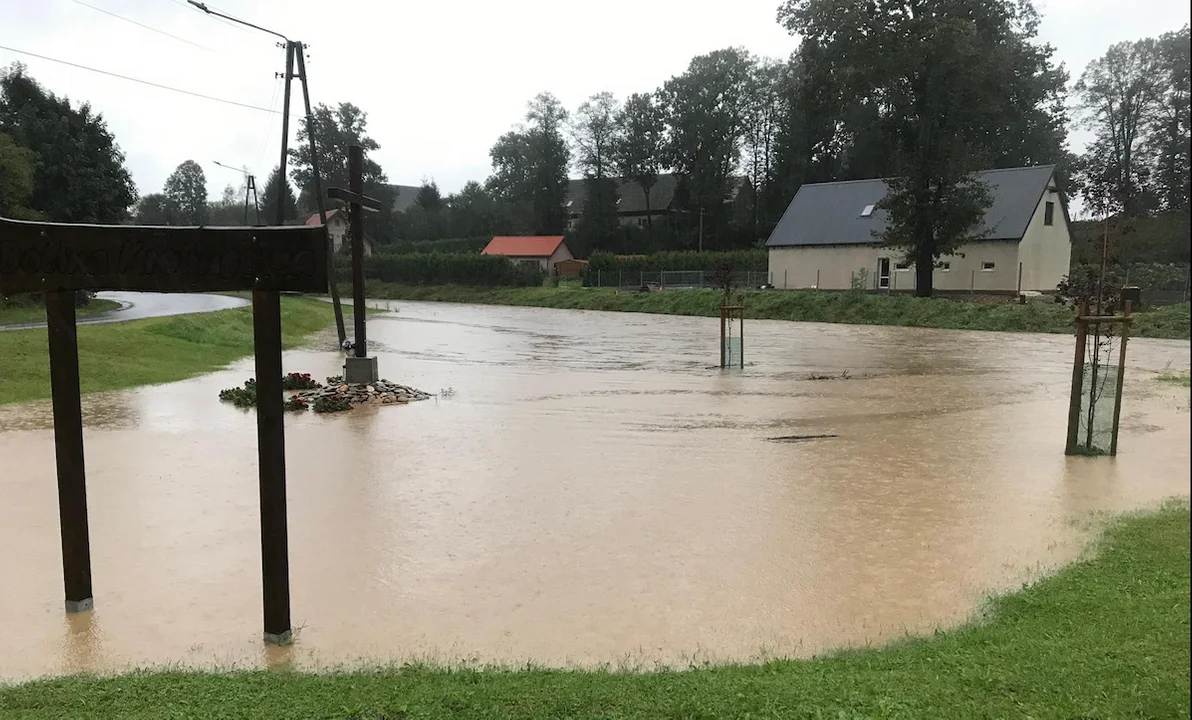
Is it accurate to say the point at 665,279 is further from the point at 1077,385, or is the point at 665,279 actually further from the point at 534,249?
the point at 1077,385

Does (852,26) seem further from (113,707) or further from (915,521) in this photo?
(113,707)

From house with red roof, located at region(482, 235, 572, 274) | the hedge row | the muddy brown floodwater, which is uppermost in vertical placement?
house with red roof, located at region(482, 235, 572, 274)

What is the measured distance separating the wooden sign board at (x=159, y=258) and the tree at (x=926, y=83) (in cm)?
3517

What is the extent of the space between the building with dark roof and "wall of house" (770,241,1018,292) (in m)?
0.05

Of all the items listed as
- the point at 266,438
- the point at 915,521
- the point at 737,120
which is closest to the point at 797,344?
the point at 915,521

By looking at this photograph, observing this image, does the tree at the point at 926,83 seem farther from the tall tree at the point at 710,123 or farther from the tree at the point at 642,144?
the tree at the point at 642,144

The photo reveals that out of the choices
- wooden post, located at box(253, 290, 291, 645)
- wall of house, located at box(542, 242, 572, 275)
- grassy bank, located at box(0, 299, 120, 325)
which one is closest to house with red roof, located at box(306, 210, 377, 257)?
wall of house, located at box(542, 242, 572, 275)

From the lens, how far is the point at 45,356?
16938 mm

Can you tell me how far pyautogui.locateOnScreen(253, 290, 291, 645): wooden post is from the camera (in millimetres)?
4906

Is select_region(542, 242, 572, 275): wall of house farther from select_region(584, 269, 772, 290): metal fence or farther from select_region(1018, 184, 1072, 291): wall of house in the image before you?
select_region(1018, 184, 1072, 291): wall of house

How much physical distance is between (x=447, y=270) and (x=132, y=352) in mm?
47616

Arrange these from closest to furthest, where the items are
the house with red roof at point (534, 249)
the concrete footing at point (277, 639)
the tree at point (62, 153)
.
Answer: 1. the concrete footing at point (277, 639)
2. the tree at point (62, 153)
3. the house with red roof at point (534, 249)

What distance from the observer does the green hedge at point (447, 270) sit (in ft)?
204

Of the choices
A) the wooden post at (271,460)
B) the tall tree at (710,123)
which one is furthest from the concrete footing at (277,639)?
the tall tree at (710,123)
